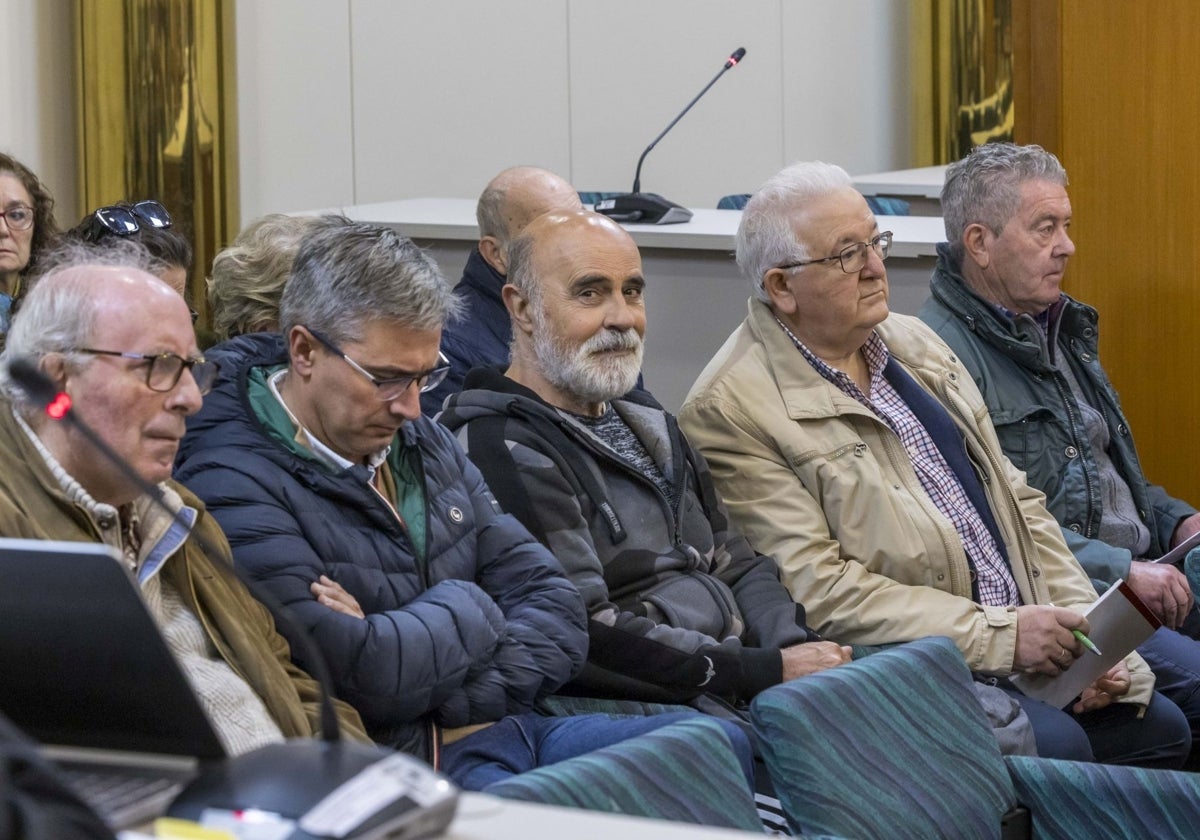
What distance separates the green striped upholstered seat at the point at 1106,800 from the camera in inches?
80.5

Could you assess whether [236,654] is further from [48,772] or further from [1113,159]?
[1113,159]

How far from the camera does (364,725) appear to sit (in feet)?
6.76

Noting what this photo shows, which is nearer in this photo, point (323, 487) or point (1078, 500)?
point (323, 487)

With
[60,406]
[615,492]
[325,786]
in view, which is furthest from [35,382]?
[615,492]

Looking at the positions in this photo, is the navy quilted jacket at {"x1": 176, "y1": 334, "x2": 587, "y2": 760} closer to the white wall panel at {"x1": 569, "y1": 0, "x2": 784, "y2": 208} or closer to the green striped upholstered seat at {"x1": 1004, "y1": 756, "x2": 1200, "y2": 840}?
the green striped upholstered seat at {"x1": 1004, "y1": 756, "x2": 1200, "y2": 840}

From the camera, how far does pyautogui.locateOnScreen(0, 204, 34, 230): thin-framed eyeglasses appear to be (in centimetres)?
324

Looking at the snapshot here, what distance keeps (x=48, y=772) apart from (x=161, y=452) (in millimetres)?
948

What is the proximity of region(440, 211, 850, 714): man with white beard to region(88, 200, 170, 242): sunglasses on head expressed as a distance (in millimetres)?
696

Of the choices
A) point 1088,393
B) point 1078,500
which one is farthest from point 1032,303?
point 1078,500

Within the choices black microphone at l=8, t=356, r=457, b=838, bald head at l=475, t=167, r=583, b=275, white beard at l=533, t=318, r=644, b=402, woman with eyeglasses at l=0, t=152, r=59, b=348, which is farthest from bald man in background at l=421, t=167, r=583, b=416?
black microphone at l=8, t=356, r=457, b=838

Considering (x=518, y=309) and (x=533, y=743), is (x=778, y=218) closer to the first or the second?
(x=518, y=309)

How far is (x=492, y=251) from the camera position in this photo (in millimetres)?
3732

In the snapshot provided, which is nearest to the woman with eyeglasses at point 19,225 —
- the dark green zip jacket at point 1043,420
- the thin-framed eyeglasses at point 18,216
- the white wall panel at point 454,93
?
the thin-framed eyeglasses at point 18,216

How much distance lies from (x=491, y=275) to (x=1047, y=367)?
1.20 m
